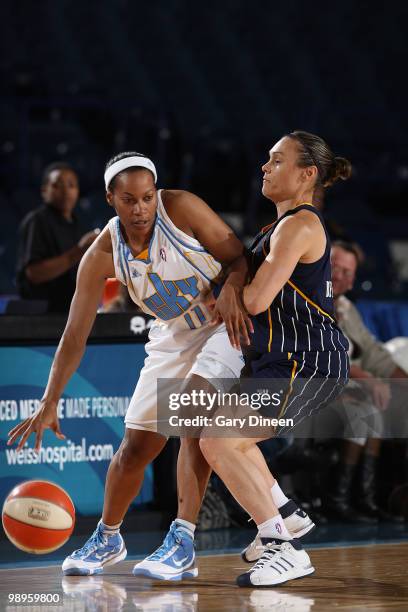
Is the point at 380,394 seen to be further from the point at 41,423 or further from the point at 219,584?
the point at 41,423

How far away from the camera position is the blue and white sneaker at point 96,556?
15.2 ft

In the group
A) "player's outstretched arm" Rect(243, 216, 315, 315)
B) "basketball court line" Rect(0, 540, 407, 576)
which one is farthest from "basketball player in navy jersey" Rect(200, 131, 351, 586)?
"basketball court line" Rect(0, 540, 407, 576)

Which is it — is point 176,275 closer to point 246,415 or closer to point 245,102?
point 246,415

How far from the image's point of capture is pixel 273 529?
4316mm

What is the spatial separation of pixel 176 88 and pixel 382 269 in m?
3.69

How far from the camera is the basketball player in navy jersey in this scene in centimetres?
424

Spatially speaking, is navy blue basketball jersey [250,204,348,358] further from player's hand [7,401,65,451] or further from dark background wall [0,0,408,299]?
dark background wall [0,0,408,299]

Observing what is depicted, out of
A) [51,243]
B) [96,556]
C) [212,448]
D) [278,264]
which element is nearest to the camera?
[278,264]

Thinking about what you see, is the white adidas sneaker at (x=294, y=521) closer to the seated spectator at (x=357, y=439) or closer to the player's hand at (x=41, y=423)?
the player's hand at (x=41, y=423)

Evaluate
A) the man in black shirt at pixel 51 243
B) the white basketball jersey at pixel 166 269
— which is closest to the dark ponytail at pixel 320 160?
the white basketball jersey at pixel 166 269

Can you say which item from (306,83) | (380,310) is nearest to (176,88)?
(306,83)

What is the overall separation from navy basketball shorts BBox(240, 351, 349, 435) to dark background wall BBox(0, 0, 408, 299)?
19.0ft

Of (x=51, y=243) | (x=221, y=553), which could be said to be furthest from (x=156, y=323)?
(x=51, y=243)

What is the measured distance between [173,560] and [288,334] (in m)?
1.03
